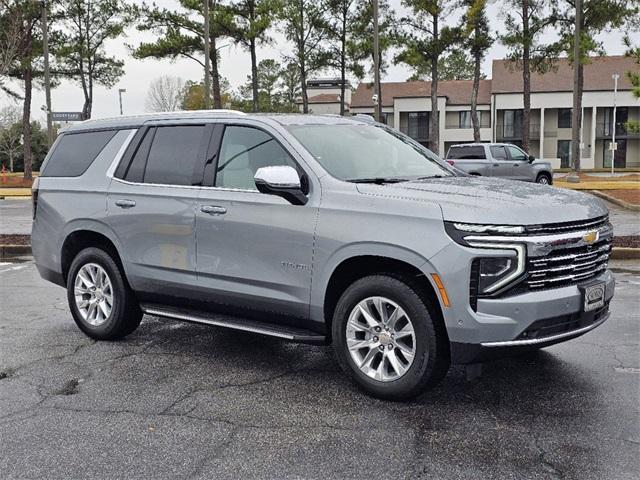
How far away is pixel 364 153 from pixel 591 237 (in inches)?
71.2

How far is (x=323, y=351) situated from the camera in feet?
19.8

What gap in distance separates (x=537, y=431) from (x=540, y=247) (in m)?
1.08

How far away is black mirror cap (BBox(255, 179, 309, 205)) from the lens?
4.93 meters

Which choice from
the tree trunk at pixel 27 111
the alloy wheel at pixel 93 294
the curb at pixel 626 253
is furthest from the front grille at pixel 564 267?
the tree trunk at pixel 27 111

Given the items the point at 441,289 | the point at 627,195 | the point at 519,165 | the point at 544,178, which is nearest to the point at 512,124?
the point at 544,178

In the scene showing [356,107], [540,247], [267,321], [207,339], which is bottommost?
[207,339]

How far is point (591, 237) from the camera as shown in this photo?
14.9ft

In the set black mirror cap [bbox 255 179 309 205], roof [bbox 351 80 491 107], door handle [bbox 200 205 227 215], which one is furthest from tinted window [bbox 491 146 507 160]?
roof [bbox 351 80 491 107]

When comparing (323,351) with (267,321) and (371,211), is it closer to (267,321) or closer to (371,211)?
(267,321)

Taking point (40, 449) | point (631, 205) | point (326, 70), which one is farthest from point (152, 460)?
point (326, 70)

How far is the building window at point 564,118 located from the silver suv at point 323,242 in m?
57.4

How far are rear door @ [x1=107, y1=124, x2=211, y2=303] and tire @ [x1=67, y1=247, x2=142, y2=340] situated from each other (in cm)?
20

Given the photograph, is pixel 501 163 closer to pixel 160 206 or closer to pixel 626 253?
pixel 626 253

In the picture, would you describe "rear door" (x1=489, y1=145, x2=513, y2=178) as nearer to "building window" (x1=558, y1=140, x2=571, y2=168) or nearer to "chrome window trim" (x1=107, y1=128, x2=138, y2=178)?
"chrome window trim" (x1=107, y1=128, x2=138, y2=178)
